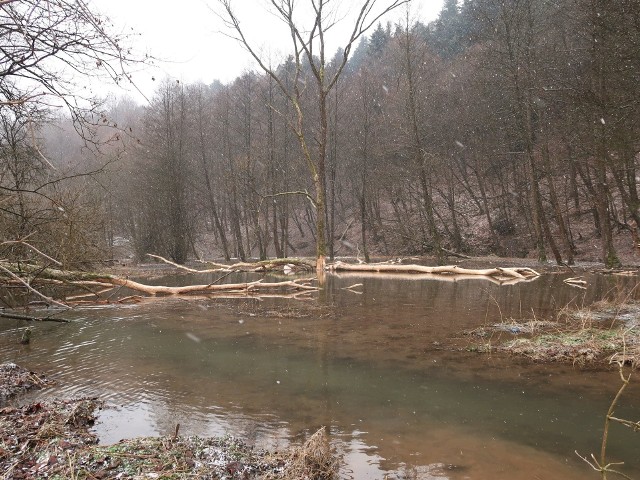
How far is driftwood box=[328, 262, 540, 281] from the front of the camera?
56.3ft

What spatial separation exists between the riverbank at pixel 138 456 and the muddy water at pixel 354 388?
302 mm

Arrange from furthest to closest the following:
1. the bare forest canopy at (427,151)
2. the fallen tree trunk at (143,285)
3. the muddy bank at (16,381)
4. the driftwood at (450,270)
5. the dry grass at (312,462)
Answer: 1. the bare forest canopy at (427,151)
2. the driftwood at (450,270)
3. the fallen tree trunk at (143,285)
4. the muddy bank at (16,381)
5. the dry grass at (312,462)

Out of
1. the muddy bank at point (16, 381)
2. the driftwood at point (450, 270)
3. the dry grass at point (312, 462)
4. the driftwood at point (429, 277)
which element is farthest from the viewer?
the driftwood at point (450, 270)

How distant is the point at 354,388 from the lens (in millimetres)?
5492

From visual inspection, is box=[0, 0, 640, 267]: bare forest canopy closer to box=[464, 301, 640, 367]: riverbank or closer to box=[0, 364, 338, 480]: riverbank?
box=[464, 301, 640, 367]: riverbank

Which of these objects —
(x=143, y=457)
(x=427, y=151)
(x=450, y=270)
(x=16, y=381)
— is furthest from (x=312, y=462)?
(x=427, y=151)

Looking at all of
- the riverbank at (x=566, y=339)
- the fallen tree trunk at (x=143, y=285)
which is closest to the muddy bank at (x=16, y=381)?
the fallen tree trunk at (x=143, y=285)

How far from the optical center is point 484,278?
1752cm

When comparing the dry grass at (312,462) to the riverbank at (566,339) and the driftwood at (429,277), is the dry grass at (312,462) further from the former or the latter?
the driftwood at (429,277)

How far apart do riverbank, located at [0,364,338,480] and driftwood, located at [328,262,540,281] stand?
50.0 ft

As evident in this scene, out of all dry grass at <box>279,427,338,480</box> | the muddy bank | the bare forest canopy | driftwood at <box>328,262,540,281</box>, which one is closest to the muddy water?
dry grass at <box>279,427,338,480</box>

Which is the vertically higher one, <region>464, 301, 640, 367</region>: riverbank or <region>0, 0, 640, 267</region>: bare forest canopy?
<region>0, 0, 640, 267</region>: bare forest canopy

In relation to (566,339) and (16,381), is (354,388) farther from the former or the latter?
(16,381)

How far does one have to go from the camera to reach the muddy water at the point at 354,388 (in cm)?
390
